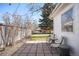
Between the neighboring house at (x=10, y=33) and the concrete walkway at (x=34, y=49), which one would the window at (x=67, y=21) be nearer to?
the concrete walkway at (x=34, y=49)

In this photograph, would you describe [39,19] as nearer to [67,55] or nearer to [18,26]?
[18,26]

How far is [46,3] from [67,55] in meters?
1.28

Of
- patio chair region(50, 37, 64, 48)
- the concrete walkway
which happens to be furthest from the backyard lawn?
patio chair region(50, 37, 64, 48)

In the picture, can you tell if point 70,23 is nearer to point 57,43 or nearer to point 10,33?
point 57,43

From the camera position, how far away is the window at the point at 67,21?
13.7 ft

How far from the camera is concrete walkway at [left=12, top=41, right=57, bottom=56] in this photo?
409cm

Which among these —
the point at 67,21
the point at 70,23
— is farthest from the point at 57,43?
the point at 70,23

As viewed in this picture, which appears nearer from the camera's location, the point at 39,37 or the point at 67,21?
the point at 39,37

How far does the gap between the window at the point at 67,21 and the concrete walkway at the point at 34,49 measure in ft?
2.31

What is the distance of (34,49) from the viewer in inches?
168

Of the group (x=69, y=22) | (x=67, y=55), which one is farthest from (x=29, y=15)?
(x=67, y=55)

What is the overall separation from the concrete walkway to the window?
703 millimetres

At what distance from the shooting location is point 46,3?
13.0 feet

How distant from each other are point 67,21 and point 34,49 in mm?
1104
